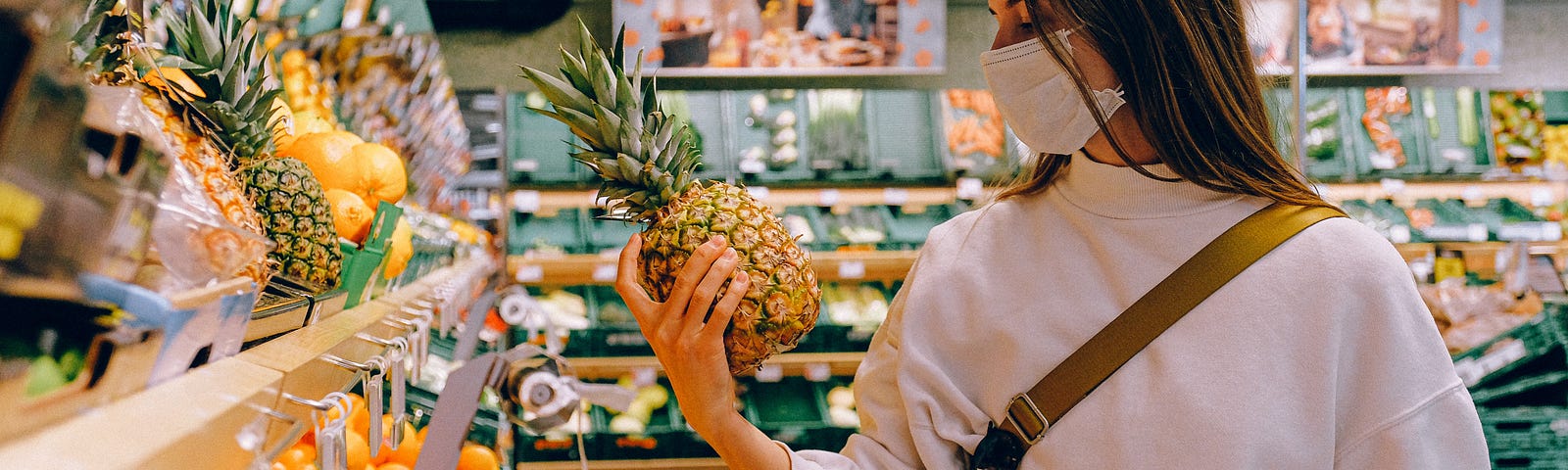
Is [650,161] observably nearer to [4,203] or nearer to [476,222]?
[4,203]

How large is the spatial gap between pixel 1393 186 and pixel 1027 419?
14.9 feet

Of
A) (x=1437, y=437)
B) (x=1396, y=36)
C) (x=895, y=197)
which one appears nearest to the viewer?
(x=1437, y=437)

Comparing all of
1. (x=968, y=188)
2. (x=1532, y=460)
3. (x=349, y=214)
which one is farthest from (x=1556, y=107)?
(x=349, y=214)

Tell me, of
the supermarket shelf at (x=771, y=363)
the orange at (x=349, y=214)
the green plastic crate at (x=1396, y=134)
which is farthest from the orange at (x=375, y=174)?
the green plastic crate at (x=1396, y=134)

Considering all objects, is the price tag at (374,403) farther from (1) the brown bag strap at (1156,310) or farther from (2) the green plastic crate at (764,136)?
(2) the green plastic crate at (764,136)

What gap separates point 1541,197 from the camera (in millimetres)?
4832

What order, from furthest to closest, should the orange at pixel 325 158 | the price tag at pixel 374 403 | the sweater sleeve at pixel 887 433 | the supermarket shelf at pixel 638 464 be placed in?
the supermarket shelf at pixel 638 464 → the orange at pixel 325 158 → the sweater sleeve at pixel 887 433 → the price tag at pixel 374 403

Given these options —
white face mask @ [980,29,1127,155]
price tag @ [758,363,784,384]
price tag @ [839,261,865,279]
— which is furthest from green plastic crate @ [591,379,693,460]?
white face mask @ [980,29,1127,155]

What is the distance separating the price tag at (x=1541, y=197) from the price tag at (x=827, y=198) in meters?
3.72

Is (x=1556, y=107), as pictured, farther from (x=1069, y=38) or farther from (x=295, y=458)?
(x=295, y=458)

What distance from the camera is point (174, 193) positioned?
662 millimetres

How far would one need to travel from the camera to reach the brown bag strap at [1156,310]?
1163 mm

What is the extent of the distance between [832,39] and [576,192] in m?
1.61

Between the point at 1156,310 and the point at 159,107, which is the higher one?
the point at 159,107
